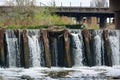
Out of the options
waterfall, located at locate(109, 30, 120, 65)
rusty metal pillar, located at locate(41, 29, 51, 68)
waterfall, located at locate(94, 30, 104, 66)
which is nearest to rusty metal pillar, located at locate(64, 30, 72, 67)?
rusty metal pillar, located at locate(41, 29, 51, 68)

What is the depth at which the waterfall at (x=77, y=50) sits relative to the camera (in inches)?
1826

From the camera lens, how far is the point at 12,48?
45344mm

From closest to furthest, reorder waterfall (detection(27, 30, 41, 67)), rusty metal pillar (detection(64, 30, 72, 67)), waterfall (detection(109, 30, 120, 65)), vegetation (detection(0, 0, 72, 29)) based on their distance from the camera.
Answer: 1. rusty metal pillar (detection(64, 30, 72, 67))
2. waterfall (detection(27, 30, 41, 67))
3. waterfall (detection(109, 30, 120, 65))
4. vegetation (detection(0, 0, 72, 29))

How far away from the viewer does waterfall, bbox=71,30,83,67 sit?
1826 inches

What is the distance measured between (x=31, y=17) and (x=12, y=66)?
104ft

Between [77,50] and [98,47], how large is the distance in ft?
7.40

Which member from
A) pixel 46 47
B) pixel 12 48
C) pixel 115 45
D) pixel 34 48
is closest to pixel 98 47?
pixel 115 45

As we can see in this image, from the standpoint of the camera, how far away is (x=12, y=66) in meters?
44.4

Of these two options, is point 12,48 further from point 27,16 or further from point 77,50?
point 27,16

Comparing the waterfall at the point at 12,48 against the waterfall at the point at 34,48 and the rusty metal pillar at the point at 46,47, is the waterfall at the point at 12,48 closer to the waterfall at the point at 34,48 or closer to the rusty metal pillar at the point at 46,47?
the waterfall at the point at 34,48

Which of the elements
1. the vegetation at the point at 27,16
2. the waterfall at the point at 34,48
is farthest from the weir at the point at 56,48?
the vegetation at the point at 27,16

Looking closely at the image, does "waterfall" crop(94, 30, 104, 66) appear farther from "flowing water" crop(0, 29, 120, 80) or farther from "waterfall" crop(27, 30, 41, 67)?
"waterfall" crop(27, 30, 41, 67)

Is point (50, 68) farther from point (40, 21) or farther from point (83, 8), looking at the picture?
point (83, 8)

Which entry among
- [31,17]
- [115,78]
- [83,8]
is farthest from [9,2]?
[115,78]
